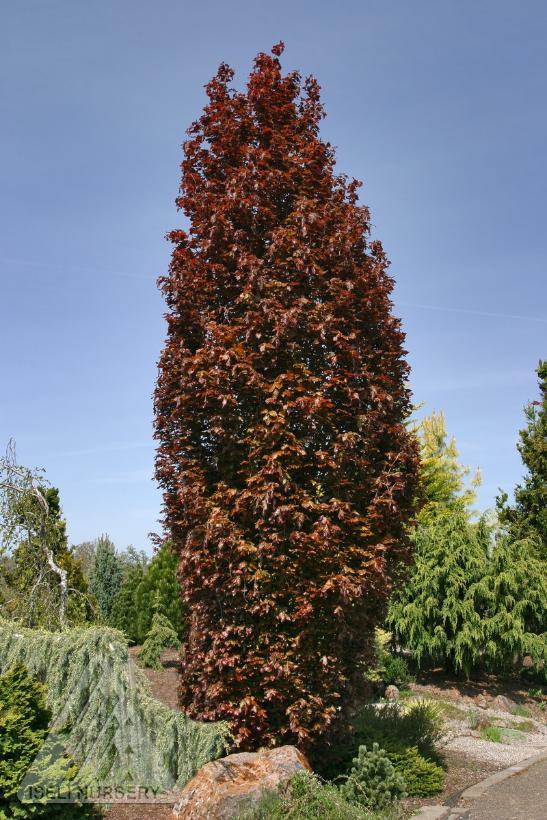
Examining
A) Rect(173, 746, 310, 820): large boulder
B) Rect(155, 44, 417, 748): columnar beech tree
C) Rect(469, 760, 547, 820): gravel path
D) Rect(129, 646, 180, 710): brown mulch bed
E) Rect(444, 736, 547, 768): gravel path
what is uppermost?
Rect(155, 44, 417, 748): columnar beech tree

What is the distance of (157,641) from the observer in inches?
628

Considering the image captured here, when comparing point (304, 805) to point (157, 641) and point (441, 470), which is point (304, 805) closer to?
point (157, 641)

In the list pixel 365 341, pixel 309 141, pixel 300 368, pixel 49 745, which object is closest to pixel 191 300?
pixel 300 368

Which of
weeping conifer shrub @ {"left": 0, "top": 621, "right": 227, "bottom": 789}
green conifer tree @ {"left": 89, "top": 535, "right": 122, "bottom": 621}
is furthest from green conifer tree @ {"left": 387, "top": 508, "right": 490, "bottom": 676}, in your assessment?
green conifer tree @ {"left": 89, "top": 535, "right": 122, "bottom": 621}

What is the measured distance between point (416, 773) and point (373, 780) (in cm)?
106

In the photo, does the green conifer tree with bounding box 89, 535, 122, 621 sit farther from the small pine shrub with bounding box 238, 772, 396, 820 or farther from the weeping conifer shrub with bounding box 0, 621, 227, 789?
the small pine shrub with bounding box 238, 772, 396, 820

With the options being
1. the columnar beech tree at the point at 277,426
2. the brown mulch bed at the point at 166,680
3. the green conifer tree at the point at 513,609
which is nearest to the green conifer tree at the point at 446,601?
the green conifer tree at the point at 513,609

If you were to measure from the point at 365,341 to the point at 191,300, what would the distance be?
81.2 inches

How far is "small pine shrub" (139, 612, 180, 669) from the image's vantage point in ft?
52.1

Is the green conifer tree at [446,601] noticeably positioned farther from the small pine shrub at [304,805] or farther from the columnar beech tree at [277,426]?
the small pine shrub at [304,805]

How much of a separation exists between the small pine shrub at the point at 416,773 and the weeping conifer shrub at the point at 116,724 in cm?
241

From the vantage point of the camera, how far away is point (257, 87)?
8.15 metres

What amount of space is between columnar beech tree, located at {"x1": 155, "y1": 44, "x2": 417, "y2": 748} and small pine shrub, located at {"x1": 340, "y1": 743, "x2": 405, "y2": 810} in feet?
1.87

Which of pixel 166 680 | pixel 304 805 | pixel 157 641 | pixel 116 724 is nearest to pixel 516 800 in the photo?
pixel 304 805
